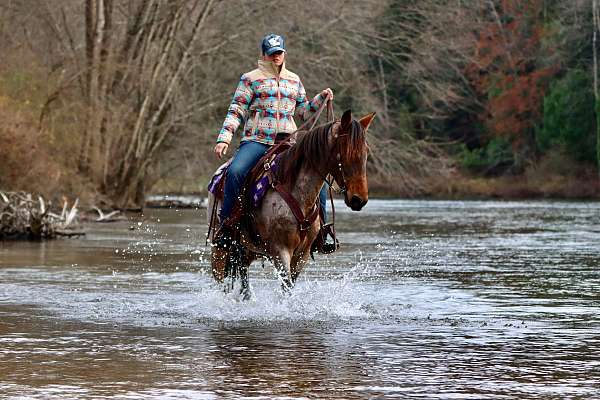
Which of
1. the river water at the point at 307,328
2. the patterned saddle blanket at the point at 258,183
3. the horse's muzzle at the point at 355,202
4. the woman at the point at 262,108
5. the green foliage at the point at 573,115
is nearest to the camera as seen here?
the river water at the point at 307,328

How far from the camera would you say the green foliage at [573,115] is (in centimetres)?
6750

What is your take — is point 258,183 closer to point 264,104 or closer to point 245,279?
point 264,104

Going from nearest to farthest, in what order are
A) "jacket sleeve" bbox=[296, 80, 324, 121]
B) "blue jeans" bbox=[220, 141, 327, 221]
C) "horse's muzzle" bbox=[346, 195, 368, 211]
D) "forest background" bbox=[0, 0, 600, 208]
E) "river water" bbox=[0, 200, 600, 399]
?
"river water" bbox=[0, 200, 600, 399] → "horse's muzzle" bbox=[346, 195, 368, 211] → "blue jeans" bbox=[220, 141, 327, 221] → "jacket sleeve" bbox=[296, 80, 324, 121] → "forest background" bbox=[0, 0, 600, 208]

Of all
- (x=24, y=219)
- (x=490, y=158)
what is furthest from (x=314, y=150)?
(x=490, y=158)

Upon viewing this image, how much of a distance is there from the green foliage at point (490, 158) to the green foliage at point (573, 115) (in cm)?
637

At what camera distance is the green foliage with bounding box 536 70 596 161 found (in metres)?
67.5

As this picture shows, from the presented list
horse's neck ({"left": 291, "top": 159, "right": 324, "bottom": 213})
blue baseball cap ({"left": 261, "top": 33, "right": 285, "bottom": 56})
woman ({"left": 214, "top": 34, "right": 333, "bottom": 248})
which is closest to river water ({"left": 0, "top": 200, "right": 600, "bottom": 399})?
horse's neck ({"left": 291, "top": 159, "right": 324, "bottom": 213})

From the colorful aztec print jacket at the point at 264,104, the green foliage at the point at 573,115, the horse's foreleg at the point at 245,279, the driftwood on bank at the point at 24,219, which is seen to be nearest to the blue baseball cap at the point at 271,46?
the colorful aztec print jacket at the point at 264,104

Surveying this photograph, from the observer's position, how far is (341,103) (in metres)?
45.0

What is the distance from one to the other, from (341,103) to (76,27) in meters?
8.75

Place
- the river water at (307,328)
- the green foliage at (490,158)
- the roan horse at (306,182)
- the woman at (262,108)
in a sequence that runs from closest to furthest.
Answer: the river water at (307,328) < the roan horse at (306,182) < the woman at (262,108) < the green foliage at (490,158)

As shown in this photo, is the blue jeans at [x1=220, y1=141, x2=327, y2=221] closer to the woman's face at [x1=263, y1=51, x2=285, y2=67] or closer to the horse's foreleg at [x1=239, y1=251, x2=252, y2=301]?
the horse's foreleg at [x1=239, y1=251, x2=252, y2=301]

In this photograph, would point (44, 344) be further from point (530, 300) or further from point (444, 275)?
point (444, 275)

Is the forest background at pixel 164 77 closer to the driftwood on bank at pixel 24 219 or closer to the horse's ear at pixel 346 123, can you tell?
the driftwood on bank at pixel 24 219
